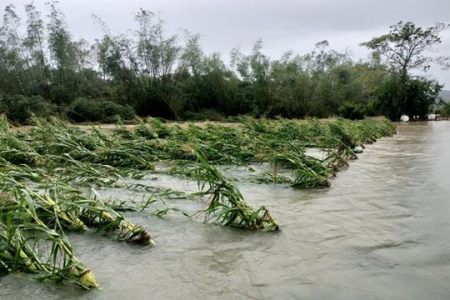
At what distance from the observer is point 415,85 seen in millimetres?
27656

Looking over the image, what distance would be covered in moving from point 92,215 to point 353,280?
6.90 feet

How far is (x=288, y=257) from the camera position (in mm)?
2775

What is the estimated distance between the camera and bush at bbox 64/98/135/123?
17828 mm

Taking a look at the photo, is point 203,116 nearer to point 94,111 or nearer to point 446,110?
point 94,111

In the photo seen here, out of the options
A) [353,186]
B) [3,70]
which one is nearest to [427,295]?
[353,186]

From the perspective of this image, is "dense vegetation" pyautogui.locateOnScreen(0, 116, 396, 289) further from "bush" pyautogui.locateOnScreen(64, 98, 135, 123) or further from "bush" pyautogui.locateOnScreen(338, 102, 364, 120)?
"bush" pyautogui.locateOnScreen(338, 102, 364, 120)

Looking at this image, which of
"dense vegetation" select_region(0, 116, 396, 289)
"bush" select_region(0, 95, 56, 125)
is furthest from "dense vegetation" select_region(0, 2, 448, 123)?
"dense vegetation" select_region(0, 116, 396, 289)

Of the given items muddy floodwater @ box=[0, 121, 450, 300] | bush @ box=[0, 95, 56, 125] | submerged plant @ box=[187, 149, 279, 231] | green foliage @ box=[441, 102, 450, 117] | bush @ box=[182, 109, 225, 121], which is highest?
bush @ box=[0, 95, 56, 125]

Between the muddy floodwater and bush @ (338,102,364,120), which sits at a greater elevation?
bush @ (338,102,364,120)

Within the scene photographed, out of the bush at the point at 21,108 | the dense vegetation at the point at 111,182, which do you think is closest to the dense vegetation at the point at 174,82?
the bush at the point at 21,108

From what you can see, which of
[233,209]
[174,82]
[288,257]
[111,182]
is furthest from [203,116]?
[288,257]

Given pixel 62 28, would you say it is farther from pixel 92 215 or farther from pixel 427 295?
pixel 427 295

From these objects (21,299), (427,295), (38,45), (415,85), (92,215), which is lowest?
(427,295)

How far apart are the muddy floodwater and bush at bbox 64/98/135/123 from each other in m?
14.5
